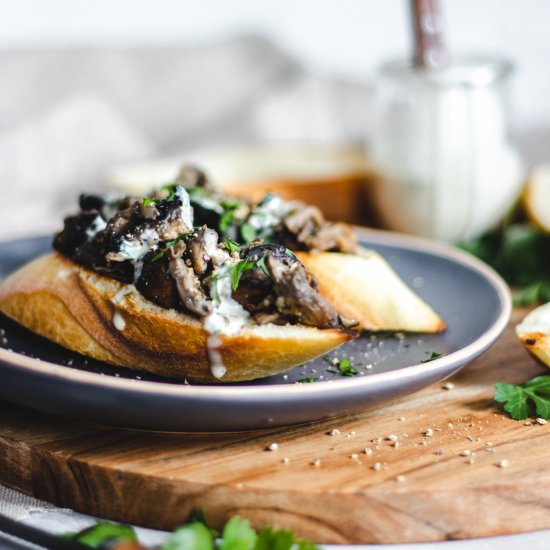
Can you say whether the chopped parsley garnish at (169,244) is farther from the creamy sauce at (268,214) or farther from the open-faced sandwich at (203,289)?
the creamy sauce at (268,214)

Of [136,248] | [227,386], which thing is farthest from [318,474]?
[136,248]

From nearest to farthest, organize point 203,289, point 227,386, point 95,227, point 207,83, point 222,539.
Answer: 1. point 222,539
2. point 227,386
3. point 203,289
4. point 95,227
5. point 207,83

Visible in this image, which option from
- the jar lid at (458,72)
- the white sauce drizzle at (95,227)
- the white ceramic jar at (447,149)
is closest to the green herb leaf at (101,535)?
the white sauce drizzle at (95,227)

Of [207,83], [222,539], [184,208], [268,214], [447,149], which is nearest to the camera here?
[222,539]

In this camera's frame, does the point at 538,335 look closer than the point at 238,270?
No

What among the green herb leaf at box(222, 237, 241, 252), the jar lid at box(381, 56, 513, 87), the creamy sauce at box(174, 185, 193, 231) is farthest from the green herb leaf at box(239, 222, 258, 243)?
the jar lid at box(381, 56, 513, 87)

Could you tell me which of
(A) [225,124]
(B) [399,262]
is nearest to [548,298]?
(B) [399,262]

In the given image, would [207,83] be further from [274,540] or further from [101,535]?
[274,540]

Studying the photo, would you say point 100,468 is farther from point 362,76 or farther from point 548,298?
point 362,76
